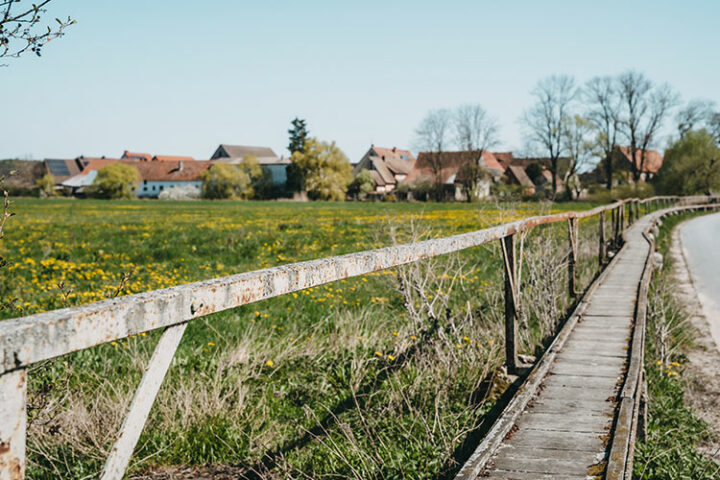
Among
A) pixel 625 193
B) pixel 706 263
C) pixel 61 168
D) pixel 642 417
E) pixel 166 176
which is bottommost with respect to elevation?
pixel 706 263

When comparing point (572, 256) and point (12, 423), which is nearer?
point (12, 423)

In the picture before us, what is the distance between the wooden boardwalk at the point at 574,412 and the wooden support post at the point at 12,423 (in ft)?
6.46

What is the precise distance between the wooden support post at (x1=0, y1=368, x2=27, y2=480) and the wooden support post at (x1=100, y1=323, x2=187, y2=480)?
285mm

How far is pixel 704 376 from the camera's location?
21.4 feet

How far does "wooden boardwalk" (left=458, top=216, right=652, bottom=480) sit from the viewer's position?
9.52 ft

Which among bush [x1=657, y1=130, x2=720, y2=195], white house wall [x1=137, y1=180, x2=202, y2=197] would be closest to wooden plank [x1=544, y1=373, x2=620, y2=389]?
bush [x1=657, y1=130, x2=720, y2=195]

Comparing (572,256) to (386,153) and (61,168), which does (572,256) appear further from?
(61,168)

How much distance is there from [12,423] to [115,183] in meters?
89.2

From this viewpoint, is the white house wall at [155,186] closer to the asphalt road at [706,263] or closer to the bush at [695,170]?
the bush at [695,170]

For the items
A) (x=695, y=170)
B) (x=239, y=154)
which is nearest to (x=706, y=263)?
(x=695, y=170)

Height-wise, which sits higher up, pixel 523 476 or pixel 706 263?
pixel 523 476

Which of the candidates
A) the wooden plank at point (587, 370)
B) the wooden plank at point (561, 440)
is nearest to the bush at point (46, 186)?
the wooden plank at point (587, 370)

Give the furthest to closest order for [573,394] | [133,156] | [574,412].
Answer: [133,156] < [573,394] < [574,412]

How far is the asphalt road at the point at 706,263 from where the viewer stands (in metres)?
9.82
